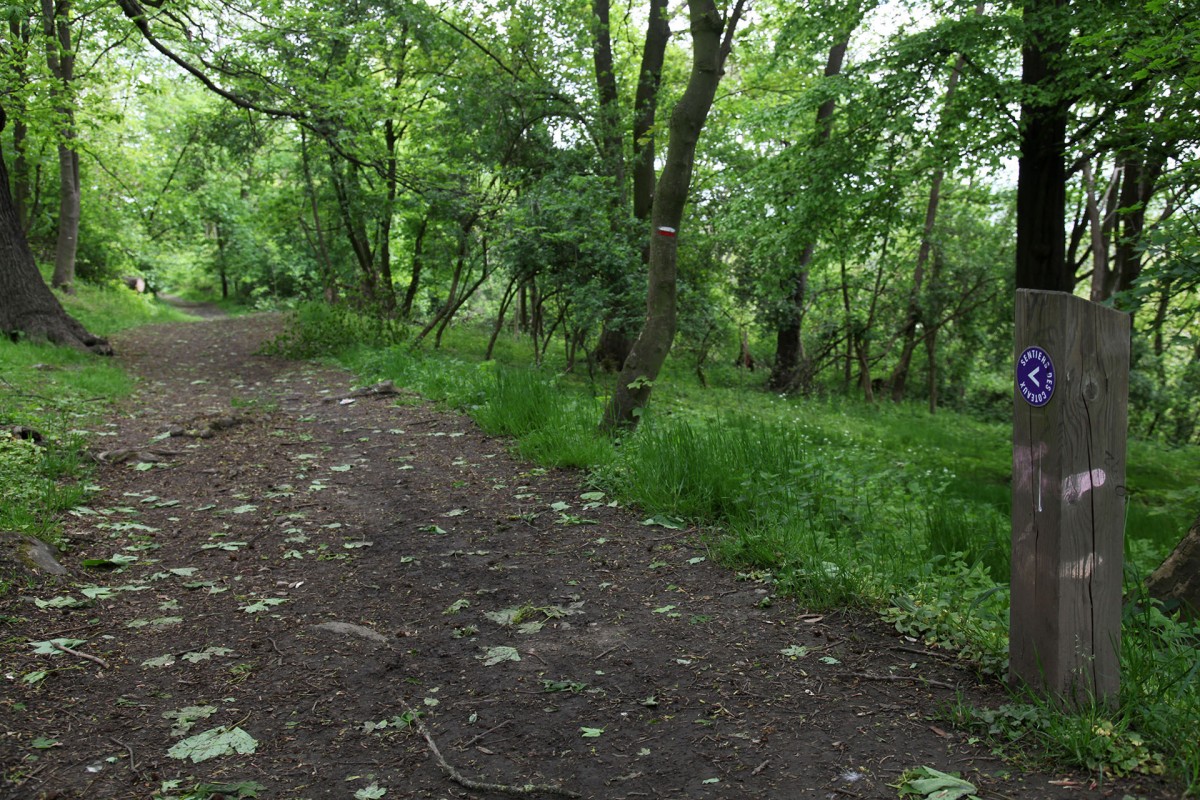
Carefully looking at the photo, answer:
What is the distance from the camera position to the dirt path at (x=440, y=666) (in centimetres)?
242

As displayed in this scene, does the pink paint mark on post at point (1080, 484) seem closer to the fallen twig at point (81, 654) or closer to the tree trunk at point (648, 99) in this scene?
the fallen twig at point (81, 654)

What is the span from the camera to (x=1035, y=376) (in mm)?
2484

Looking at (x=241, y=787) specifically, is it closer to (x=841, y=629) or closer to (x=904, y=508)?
(x=841, y=629)

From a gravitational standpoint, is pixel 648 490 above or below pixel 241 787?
above

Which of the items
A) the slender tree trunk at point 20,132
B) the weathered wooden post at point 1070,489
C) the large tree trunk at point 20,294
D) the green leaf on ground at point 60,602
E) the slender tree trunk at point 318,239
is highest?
the slender tree trunk at point 20,132

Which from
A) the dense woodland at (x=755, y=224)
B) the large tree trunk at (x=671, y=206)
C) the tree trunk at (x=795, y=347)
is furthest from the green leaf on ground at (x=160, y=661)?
the tree trunk at (x=795, y=347)

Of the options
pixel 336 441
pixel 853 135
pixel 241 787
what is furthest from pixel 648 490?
pixel 853 135

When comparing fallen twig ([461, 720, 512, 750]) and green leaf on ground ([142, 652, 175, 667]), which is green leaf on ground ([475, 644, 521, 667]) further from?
green leaf on ground ([142, 652, 175, 667])

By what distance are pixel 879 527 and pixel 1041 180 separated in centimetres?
725

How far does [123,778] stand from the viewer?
2.38 meters

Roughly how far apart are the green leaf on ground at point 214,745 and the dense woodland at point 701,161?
163 inches

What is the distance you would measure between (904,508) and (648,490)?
2056 millimetres

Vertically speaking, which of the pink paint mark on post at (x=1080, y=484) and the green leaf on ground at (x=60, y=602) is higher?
the pink paint mark on post at (x=1080, y=484)

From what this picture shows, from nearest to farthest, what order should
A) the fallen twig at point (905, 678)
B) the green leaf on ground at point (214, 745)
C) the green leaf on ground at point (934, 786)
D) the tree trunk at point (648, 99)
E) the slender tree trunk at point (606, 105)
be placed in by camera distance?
1. the green leaf on ground at point (934, 786)
2. the green leaf on ground at point (214, 745)
3. the fallen twig at point (905, 678)
4. the slender tree trunk at point (606, 105)
5. the tree trunk at point (648, 99)
